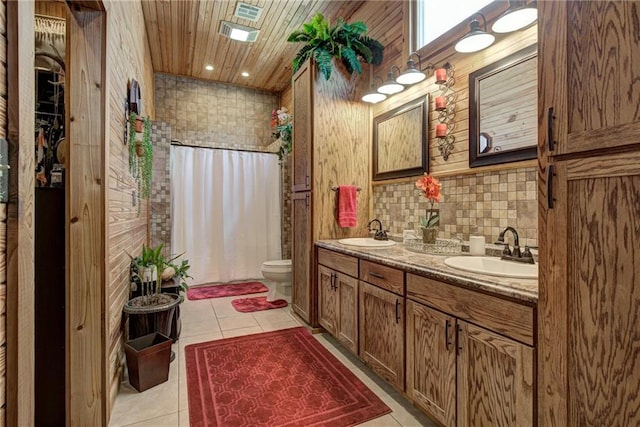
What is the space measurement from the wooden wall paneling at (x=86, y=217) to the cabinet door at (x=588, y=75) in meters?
1.82

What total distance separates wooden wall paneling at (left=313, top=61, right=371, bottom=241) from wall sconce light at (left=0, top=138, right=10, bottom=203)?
214 centimetres

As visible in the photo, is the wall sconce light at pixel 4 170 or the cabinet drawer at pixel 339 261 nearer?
the wall sconce light at pixel 4 170

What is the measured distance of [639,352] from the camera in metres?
0.82

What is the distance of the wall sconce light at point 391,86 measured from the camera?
2418 millimetres

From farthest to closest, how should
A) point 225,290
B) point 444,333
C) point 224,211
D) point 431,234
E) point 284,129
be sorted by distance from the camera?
1. point 224,211
2. point 225,290
3. point 284,129
4. point 431,234
5. point 444,333

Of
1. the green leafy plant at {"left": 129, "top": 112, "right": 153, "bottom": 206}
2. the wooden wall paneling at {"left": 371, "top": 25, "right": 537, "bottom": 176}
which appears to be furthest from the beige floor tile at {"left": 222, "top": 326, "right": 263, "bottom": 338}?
the wooden wall paneling at {"left": 371, "top": 25, "right": 537, "bottom": 176}

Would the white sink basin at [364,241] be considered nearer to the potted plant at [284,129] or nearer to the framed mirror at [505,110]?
the framed mirror at [505,110]

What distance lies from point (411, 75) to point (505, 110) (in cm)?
74

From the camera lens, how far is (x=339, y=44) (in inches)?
106

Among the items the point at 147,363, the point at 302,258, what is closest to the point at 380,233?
the point at 302,258

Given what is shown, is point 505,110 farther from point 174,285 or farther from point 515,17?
point 174,285

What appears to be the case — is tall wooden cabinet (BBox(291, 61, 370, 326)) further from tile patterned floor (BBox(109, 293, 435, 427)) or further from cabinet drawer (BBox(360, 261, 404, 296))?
cabinet drawer (BBox(360, 261, 404, 296))

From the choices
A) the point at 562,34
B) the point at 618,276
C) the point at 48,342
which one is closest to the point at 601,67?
the point at 562,34

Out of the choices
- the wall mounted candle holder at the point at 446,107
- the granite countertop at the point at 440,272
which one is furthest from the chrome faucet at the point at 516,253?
the wall mounted candle holder at the point at 446,107
